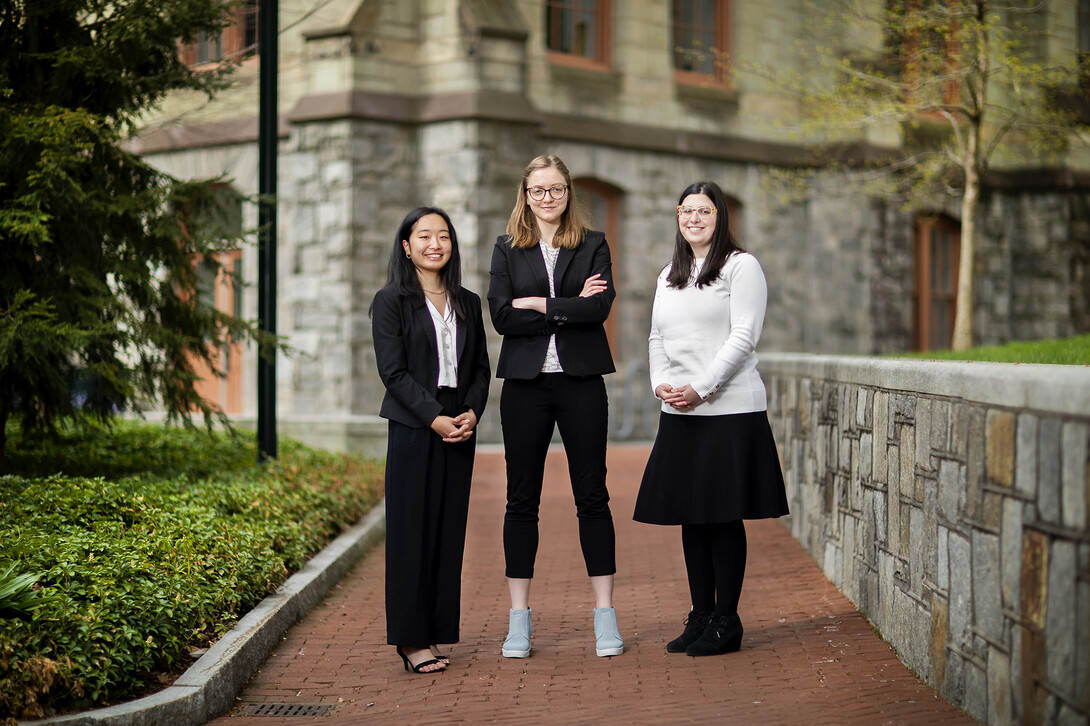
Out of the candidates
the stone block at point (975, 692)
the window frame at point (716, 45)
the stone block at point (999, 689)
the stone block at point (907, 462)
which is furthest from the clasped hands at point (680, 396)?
the window frame at point (716, 45)

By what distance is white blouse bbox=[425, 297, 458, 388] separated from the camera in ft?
17.3

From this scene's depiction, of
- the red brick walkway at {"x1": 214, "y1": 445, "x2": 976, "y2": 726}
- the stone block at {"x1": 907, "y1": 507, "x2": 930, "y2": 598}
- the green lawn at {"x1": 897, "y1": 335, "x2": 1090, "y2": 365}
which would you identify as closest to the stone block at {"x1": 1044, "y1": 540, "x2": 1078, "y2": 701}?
the red brick walkway at {"x1": 214, "y1": 445, "x2": 976, "y2": 726}

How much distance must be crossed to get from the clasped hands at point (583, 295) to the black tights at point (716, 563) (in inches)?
43.1

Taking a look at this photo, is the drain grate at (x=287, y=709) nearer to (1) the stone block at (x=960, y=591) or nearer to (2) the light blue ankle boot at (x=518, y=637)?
(2) the light blue ankle boot at (x=518, y=637)

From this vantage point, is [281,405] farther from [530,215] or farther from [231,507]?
[530,215]

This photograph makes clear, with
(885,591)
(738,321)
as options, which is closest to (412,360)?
(738,321)

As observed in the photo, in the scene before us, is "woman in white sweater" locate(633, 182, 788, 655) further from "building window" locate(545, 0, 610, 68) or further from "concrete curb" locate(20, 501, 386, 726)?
"building window" locate(545, 0, 610, 68)

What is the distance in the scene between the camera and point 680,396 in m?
5.24

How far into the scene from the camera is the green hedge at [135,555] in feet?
14.4

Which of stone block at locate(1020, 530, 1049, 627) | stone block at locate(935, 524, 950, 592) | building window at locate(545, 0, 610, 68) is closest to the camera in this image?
stone block at locate(1020, 530, 1049, 627)

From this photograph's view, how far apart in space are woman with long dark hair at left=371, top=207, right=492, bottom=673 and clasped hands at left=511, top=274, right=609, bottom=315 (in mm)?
250

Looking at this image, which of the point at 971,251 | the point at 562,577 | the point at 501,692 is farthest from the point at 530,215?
the point at 971,251

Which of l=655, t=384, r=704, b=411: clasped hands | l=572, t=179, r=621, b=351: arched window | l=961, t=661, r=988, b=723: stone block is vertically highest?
l=572, t=179, r=621, b=351: arched window

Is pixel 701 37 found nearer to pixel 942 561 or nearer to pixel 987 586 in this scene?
pixel 942 561
